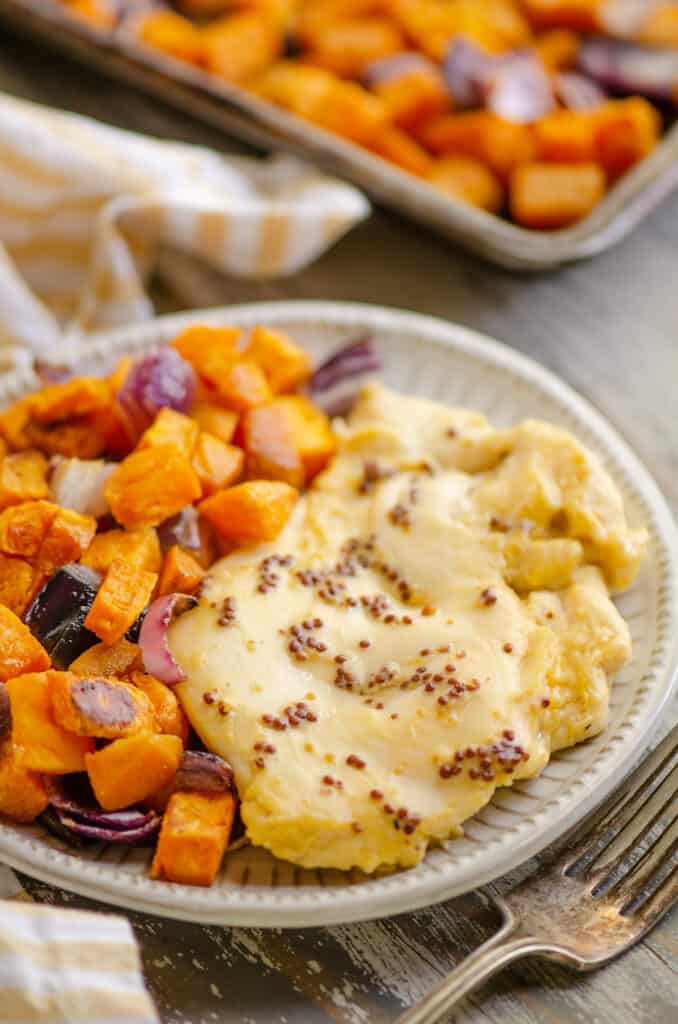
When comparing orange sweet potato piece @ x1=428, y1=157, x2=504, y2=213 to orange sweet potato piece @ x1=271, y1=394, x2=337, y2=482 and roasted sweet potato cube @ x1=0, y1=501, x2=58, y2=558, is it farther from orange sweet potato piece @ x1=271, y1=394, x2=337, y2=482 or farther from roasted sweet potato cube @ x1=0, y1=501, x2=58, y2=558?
roasted sweet potato cube @ x1=0, y1=501, x2=58, y2=558

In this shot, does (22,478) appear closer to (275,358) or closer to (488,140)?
(275,358)

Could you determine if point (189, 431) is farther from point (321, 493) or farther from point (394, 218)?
point (394, 218)

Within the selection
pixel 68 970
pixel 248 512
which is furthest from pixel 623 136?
pixel 68 970

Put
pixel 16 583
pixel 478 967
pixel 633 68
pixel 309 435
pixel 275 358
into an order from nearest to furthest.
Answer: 1. pixel 478 967
2. pixel 16 583
3. pixel 309 435
4. pixel 275 358
5. pixel 633 68

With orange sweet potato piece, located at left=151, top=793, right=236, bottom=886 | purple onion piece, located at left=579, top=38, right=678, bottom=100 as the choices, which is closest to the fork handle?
orange sweet potato piece, located at left=151, top=793, right=236, bottom=886

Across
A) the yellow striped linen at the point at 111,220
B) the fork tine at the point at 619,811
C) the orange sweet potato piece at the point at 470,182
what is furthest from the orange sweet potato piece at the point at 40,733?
the orange sweet potato piece at the point at 470,182
